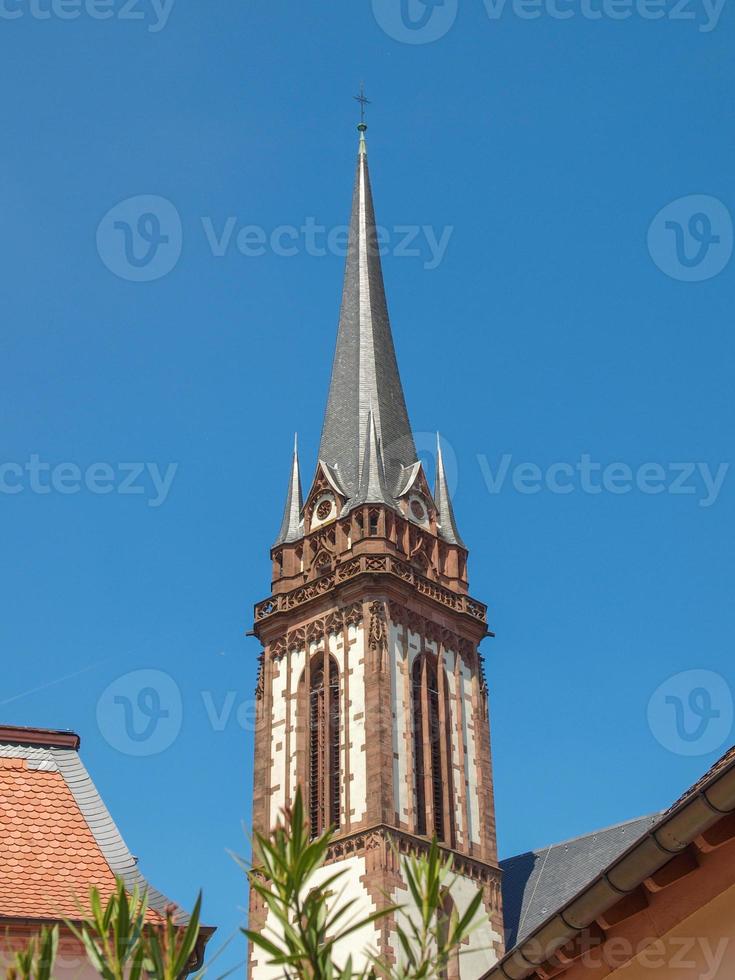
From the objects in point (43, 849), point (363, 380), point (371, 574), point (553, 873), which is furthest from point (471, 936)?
point (43, 849)

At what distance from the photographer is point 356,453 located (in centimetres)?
5109

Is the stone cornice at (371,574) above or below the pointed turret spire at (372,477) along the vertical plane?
below

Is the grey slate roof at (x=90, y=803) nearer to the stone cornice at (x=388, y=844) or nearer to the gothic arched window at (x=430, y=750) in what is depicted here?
the stone cornice at (x=388, y=844)

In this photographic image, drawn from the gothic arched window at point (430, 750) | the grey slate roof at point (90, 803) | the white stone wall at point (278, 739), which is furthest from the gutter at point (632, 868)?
the white stone wall at point (278, 739)

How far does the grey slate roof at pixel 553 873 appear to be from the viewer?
148ft

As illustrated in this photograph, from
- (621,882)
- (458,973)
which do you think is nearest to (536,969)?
(621,882)

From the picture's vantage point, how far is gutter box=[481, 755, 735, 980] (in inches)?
296

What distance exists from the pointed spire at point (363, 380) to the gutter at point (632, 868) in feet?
134

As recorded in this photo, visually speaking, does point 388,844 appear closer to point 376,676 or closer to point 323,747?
point 323,747

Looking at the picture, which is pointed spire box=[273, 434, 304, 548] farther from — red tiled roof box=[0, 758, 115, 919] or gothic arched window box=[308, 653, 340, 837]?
red tiled roof box=[0, 758, 115, 919]

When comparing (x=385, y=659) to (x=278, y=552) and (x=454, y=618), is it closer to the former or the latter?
(x=454, y=618)

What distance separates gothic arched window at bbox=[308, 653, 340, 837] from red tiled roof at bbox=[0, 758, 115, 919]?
91.5 feet

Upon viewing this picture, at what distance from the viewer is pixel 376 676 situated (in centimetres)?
4406

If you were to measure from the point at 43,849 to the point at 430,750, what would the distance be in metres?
30.7
